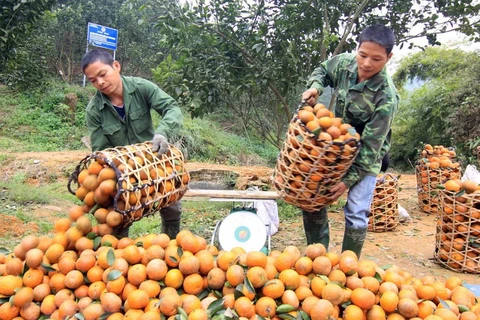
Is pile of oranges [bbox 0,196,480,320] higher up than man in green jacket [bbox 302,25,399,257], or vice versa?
man in green jacket [bbox 302,25,399,257]

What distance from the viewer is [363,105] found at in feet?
8.01

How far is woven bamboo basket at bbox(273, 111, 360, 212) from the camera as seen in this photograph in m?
2.07

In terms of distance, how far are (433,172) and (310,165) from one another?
15.1ft

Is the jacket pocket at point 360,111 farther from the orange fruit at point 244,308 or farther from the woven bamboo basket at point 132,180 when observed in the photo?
the orange fruit at point 244,308

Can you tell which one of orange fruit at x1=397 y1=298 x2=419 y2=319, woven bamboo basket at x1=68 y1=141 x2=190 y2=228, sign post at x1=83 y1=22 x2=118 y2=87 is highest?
sign post at x1=83 y1=22 x2=118 y2=87

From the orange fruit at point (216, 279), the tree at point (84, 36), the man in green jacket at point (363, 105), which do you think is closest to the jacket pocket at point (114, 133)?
the man in green jacket at point (363, 105)

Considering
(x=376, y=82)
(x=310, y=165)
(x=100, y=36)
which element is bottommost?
(x=310, y=165)

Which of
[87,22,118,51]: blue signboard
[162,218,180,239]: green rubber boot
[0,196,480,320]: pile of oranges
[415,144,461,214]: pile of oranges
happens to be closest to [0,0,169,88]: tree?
[87,22,118,51]: blue signboard

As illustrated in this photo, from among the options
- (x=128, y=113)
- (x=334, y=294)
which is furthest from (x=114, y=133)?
(x=334, y=294)

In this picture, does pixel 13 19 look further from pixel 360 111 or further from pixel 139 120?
pixel 360 111

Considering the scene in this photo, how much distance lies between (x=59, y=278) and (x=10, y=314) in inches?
8.6

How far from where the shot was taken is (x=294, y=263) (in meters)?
1.68

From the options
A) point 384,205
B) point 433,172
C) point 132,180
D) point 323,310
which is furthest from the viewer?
point 433,172

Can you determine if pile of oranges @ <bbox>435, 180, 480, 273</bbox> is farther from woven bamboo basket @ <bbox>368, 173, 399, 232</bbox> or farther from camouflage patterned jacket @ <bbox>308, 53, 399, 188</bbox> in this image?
camouflage patterned jacket @ <bbox>308, 53, 399, 188</bbox>
